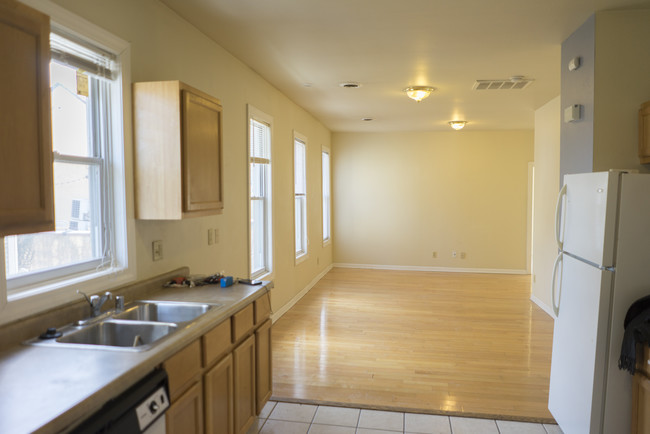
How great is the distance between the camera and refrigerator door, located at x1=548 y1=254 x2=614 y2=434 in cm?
238

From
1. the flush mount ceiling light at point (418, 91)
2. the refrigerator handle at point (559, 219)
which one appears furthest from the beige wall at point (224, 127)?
the refrigerator handle at point (559, 219)

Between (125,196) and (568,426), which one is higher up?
(125,196)

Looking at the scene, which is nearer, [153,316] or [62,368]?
[62,368]

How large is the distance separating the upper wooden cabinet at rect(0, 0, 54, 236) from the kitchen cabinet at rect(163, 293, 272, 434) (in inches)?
29.3

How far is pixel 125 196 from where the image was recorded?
2494mm

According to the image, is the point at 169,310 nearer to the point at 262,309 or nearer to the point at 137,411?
the point at 262,309

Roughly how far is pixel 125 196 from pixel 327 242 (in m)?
6.38

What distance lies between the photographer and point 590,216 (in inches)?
98.5

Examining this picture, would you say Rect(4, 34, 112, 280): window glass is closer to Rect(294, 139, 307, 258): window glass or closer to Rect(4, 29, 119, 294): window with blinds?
Rect(4, 29, 119, 294): window with blinds

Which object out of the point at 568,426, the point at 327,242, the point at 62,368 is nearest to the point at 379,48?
the point at 568,426

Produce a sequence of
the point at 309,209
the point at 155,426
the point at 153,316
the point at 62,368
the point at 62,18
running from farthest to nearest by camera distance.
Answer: the point at 309,209 → the point at 153,316 → the point at 62,18 → the point at 155,426 → the point at 62,368

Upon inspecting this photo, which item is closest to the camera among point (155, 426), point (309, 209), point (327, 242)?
point (155, 426)

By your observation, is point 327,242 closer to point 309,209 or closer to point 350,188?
point 350,188

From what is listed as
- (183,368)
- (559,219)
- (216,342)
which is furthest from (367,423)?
(559,219)
